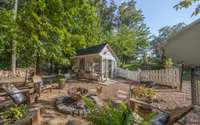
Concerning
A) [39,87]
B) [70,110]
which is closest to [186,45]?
[70,110]

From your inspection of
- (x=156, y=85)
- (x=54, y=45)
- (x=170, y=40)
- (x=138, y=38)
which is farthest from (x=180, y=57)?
(x=138, y=38)

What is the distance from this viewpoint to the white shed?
711 inches

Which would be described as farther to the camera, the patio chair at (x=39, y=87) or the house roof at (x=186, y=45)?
the patio chair at (x=39, y=87)

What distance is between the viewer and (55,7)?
12117mm

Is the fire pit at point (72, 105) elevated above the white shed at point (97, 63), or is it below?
below

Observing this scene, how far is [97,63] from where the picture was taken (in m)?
19.4

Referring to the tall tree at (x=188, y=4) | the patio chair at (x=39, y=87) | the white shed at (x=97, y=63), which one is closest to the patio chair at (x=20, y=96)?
the patio chair at (x=39, y=87)

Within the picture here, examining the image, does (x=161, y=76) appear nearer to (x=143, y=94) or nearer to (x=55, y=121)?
(x=143, y=94)

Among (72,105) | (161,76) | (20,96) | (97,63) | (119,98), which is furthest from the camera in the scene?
(97,63)

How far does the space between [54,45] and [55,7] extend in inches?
87.4

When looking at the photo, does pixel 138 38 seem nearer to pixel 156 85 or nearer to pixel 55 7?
pixel 156 85

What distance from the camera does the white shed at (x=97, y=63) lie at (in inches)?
711

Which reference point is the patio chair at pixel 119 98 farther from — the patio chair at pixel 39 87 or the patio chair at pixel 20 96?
the patio chair at pixel 20 96

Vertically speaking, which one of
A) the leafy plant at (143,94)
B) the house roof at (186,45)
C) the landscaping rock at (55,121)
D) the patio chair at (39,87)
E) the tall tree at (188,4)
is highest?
the tall tree at (188,4)
